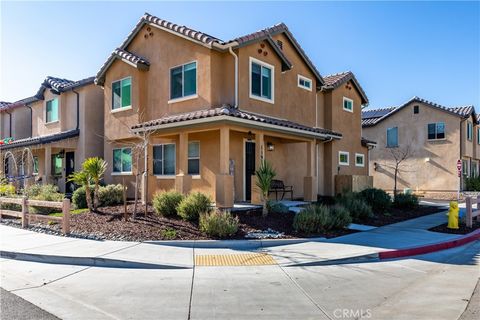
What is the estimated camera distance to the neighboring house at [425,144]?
28094 mm

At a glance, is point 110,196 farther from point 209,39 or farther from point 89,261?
point 89,261

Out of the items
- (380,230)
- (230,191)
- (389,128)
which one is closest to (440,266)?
(380,230)

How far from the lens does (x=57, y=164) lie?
23.0 m

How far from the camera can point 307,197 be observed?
55.8 ft

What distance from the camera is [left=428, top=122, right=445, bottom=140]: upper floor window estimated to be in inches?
1131

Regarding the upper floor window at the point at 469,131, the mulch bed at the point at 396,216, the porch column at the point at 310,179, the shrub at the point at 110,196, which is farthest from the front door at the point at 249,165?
the upper floor window at the point at 469,131

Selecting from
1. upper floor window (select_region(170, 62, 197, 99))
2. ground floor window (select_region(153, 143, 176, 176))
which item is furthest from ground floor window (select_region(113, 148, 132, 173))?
upper floor window (select_region(170, 62, 197, 99))

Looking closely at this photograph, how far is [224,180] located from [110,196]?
5.88 m

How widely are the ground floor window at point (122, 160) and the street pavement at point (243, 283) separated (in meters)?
8.92

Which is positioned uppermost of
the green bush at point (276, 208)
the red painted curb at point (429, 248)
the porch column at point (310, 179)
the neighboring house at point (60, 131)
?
the neighboring house at point (60, 131)

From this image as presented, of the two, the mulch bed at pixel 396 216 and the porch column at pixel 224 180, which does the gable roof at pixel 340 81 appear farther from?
the porch column at pixel 224 180

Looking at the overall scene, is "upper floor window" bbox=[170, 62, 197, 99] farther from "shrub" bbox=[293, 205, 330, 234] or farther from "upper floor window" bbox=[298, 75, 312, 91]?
"shrub" bbox=[293, 205, 330, 234]

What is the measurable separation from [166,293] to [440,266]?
5705 mm

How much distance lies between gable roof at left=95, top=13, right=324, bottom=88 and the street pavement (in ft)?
27.0
